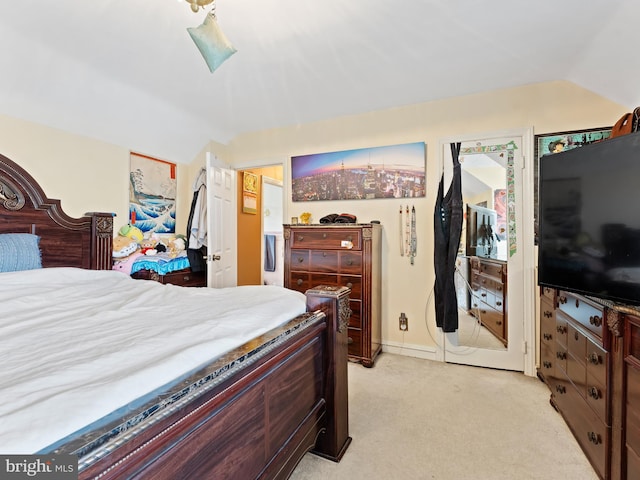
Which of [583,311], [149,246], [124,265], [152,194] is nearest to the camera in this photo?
[583,311]

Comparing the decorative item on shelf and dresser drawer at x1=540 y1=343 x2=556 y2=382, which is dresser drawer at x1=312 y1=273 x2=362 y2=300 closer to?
the decorative item on shelf

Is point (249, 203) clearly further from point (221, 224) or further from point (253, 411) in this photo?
point (253, 411)

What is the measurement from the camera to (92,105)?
2639mm

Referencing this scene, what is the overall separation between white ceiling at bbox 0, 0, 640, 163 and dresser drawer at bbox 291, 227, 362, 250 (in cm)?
130

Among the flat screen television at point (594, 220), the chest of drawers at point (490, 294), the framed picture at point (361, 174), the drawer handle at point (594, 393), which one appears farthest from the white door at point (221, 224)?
the drawer handle at point (594, 393)

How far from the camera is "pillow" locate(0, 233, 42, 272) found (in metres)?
1.98

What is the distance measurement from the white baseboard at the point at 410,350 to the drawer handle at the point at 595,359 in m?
1.49

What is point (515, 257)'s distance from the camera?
8.98 feet

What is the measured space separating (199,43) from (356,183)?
2.14 meters

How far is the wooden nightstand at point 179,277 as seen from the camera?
2865mm

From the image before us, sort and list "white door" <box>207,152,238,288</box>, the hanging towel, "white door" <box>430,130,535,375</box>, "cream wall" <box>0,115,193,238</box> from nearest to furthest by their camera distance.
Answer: "cream wall" <box>0,115,193,238</box> → "white door" <box>430,130,535,375</box> → "white door" <box>207,152,238,288</box> → the hanging towel

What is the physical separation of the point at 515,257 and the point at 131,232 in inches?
147

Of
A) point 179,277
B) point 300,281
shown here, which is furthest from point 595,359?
point 179,277

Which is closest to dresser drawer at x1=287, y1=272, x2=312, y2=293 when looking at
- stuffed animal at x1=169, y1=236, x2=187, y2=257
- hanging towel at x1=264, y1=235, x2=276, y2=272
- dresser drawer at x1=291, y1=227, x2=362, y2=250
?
dresser drawer at x1=291, y1=227, x2=362, y2=250
